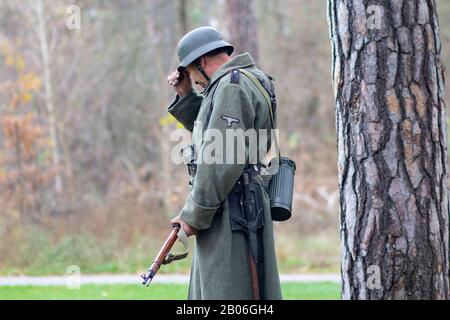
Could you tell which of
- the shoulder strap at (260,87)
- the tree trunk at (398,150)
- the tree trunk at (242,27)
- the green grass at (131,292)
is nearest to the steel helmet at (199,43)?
the shoulder strap at (260,87)

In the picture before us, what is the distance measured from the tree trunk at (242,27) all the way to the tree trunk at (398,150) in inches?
269

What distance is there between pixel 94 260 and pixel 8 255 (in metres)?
1.34

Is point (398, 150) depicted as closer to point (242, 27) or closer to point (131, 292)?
point (131, 292)

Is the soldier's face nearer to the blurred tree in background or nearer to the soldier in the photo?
the soldier

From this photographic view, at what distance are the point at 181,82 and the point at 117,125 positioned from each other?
52.0 ft

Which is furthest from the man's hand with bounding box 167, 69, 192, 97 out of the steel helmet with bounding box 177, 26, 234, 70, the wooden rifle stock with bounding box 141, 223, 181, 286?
the wooden rifle stock with bounding box 141, 223, 181, 286

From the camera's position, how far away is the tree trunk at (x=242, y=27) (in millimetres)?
10555

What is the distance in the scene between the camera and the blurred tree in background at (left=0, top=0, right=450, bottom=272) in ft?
41.3

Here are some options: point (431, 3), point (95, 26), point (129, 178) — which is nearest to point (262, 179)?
point (431, 3)

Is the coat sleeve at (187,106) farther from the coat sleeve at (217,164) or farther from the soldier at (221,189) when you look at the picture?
the coat sleeve at (217,164)

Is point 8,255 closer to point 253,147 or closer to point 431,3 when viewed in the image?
point 253,147

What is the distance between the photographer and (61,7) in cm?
1695

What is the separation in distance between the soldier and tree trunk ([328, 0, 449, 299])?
2.07 ft

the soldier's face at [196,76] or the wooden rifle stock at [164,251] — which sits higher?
the soldier's face at [196,76]
